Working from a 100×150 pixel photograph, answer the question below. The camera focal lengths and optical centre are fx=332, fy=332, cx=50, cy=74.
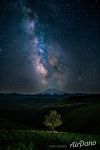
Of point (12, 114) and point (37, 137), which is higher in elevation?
point (37, 137)

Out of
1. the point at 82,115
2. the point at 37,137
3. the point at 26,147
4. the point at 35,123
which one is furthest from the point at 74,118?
the point at 26,147

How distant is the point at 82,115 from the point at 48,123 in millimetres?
50080

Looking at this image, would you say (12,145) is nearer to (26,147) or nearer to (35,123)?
(26,147)

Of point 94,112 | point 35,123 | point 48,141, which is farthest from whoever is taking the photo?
point 35,123

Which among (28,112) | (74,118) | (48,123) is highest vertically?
(48,123)

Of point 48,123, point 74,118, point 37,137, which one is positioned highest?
point 37,137

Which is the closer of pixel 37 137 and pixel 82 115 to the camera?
pixel 37 137

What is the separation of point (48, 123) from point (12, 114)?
106m

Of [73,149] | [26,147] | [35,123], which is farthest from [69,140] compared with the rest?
[35,123]

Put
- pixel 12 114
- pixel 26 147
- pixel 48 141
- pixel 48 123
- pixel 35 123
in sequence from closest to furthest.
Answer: pixel 26 147 → pixel 48 141 → pixel 48 123 → pixel 35 123 → pixel 12 114

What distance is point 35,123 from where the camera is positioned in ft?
468

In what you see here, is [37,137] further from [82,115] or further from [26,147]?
[82,115]

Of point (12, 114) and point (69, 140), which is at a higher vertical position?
point (69, 140)

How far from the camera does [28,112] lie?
17450 centimetres
